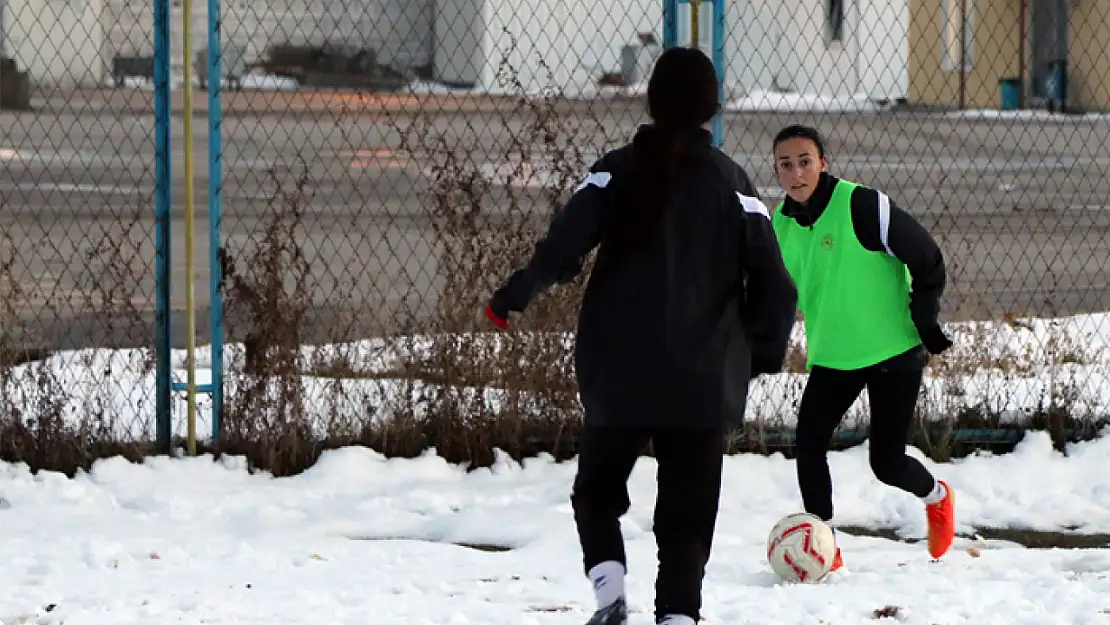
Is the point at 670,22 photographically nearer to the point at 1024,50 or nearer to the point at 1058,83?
the point at 1058,83

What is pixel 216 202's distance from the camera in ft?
20.7

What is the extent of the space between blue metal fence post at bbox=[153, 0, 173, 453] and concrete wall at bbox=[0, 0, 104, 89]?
1140 millimetres

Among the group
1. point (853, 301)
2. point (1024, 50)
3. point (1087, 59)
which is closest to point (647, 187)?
point (853, 301)

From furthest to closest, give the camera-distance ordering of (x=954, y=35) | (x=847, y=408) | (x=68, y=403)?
(x=954, y=35) → (x=68, y=403) → (x=847, y=408)

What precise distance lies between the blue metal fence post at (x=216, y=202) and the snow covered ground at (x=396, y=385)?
0.34 feet

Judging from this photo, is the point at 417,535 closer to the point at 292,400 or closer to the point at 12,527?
the point at 292,400

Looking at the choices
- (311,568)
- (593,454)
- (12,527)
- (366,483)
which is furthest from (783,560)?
(12,527)

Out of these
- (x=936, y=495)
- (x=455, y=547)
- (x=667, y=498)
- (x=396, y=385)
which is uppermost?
(x=396, y=385)

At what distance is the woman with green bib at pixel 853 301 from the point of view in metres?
4.90

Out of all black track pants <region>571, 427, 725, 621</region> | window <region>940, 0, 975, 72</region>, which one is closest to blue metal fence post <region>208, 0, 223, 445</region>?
black track pants <region>571, 427, 725, 621</region>

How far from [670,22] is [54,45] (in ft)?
24.9

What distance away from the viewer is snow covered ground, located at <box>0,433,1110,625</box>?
4.63 m

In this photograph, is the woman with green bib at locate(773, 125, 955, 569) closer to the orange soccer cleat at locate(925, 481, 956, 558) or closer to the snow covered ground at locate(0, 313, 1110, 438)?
the orange soccer cleat at locate(925, 481, 956, 558)

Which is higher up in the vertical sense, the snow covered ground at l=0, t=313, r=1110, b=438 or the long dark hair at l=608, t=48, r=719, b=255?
the long dark hair at l=608, t=48, r=719, b=255
